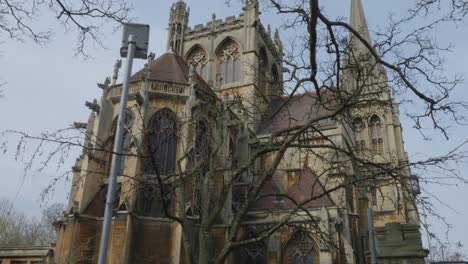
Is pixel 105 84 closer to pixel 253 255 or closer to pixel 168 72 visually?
pixel 168 72

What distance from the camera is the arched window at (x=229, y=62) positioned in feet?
91.1

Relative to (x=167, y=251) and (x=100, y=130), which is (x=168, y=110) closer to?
(x=100, y=130)

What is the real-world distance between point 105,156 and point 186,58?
14493 millimetres

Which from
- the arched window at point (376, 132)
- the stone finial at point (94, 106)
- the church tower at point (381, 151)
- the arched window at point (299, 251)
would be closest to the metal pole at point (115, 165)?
the church tower at point (381, 151)

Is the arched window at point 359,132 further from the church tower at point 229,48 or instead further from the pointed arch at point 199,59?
the pointed arch at point 199,59

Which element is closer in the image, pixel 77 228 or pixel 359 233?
pixel 77 228

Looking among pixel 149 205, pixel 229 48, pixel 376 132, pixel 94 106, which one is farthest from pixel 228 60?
pixel 149 205

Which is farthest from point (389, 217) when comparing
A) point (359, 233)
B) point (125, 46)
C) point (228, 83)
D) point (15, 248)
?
point (125, 46)

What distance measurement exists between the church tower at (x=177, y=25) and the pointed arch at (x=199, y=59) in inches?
30.9

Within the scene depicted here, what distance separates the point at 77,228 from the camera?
14.6m

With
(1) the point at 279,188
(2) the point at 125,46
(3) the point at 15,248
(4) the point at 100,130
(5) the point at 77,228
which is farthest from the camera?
(1) the point at 279,188

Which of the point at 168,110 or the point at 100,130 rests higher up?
the point at 168,110

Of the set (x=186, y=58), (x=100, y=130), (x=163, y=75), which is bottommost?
(x=100, y=130)

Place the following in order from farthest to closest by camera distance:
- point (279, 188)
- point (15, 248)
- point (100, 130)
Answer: point (279, 188), point (15, 248), point (100, 130)
